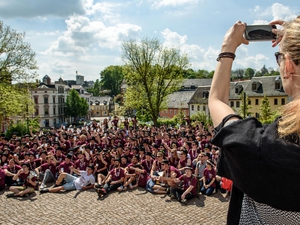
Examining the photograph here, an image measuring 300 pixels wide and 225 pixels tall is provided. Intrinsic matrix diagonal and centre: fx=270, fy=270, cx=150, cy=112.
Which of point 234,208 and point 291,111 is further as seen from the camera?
point 234,208

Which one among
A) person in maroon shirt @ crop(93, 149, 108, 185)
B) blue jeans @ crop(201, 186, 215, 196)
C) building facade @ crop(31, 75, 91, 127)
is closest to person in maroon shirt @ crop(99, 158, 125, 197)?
person in maroon shirt @ crop(93, 149, 108, 185)

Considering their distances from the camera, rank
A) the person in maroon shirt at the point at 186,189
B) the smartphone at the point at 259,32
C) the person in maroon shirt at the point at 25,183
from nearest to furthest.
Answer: the smartphone at the point at 259,32 → the person in maroon shirt at the point at 186,189 → the person in maroon shirt at the point at 25,183

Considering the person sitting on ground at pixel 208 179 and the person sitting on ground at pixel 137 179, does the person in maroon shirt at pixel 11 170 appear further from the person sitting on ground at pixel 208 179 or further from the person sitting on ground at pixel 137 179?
the person sitting on ground at pixel 208 179

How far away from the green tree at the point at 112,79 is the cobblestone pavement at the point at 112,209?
344ft

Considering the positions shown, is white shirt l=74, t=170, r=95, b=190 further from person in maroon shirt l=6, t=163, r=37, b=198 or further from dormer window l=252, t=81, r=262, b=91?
dormer window l=252, t=81, r=262, b=91

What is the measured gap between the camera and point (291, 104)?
1.03 metres

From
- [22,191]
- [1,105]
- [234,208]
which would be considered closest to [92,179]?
[22,191]

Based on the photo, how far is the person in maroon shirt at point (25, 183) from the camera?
11.5 metres

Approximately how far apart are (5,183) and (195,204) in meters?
8.95

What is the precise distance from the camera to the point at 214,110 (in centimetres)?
127

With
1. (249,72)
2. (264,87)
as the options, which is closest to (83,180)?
(264,87)

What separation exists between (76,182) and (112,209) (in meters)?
3.19

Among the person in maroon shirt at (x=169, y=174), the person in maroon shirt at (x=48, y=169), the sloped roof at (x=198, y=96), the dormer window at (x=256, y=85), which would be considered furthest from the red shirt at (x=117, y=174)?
the sloped roof at (x=198, y=96)

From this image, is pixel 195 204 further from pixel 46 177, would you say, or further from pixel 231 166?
pixel 231 166
